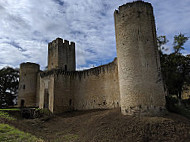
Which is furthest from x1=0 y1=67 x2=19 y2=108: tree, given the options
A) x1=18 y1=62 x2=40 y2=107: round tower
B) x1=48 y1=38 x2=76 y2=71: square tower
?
x1=48 y1=38 x2=76 y2=71: square tower

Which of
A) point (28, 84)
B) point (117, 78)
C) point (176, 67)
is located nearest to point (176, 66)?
point (176, 67)

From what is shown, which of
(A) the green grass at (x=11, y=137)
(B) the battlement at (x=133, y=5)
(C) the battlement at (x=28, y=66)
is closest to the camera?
(A) the green grass at (x=11, y=137)

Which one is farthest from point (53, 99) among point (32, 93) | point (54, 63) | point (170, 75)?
point (170, 75)

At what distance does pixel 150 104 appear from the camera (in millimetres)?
10531

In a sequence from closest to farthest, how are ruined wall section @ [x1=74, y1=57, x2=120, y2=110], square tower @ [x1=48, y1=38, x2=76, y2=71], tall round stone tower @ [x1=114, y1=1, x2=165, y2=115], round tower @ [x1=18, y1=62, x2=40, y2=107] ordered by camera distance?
tall round stone tower @ [x1=114, y1=1, x2=165, y2=115] < ruined wall section @ [x1=74, y1=57, x2=120, y2=110] < square tower @ [x1=48, y1=38, x2=76, y2=71] < round tower @ [x1=18, y1=62, x2=40, y2=107]

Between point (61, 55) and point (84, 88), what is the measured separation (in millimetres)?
6576

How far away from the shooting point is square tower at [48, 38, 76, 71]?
79.7 ft

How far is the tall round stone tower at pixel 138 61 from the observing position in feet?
35.2

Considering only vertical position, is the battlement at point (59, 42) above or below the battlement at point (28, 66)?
above

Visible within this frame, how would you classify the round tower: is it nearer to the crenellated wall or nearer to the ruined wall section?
the crenellated wall

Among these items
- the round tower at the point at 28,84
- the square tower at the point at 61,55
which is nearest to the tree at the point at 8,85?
the round tower at the point at 28,84

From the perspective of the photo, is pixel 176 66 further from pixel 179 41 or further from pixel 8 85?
pixel 8 85

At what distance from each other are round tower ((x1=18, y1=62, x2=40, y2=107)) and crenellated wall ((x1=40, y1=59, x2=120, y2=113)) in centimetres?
809

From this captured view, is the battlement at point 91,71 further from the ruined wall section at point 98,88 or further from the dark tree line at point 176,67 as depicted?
the dark tree line at point 176,67
